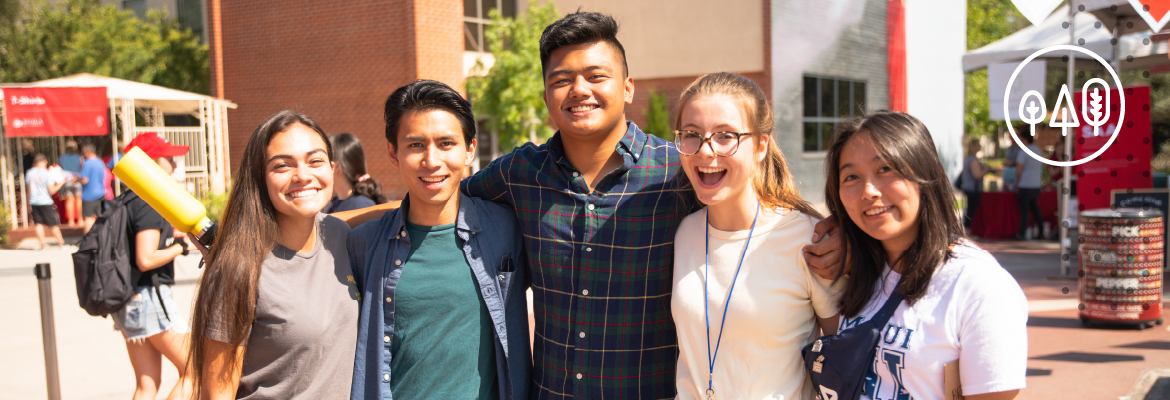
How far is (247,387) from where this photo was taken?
2.40 m

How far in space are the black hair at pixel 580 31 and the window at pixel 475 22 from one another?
16.7 meters

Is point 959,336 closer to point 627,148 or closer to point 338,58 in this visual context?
point 627,148

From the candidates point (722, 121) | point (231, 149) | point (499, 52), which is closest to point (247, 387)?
point (722, 121)

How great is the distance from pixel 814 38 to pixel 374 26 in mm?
10374

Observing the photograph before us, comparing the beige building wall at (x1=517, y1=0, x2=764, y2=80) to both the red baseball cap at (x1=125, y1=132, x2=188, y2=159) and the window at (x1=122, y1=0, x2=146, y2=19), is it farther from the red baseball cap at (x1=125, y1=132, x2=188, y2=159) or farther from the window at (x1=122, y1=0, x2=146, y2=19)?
the window at (x1=122, y1=0, x2=146, y2=19)

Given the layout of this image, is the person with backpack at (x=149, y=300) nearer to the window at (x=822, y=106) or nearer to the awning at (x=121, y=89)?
the awning at (x=121, y=89)

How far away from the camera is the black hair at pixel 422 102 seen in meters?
2.58

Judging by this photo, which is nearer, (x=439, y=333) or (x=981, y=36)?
(x=439, y=333)

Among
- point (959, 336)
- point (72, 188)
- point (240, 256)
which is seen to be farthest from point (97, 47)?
point (959, 336)

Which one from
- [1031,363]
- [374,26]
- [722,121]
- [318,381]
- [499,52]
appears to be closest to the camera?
[722,121]

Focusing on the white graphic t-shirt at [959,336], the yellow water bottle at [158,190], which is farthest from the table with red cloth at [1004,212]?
the yellow water bottle at [158,190]

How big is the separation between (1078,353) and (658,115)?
40.8ft

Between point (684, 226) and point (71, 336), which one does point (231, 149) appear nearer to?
point (71, 336)

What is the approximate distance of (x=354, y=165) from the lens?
16.1 ft
